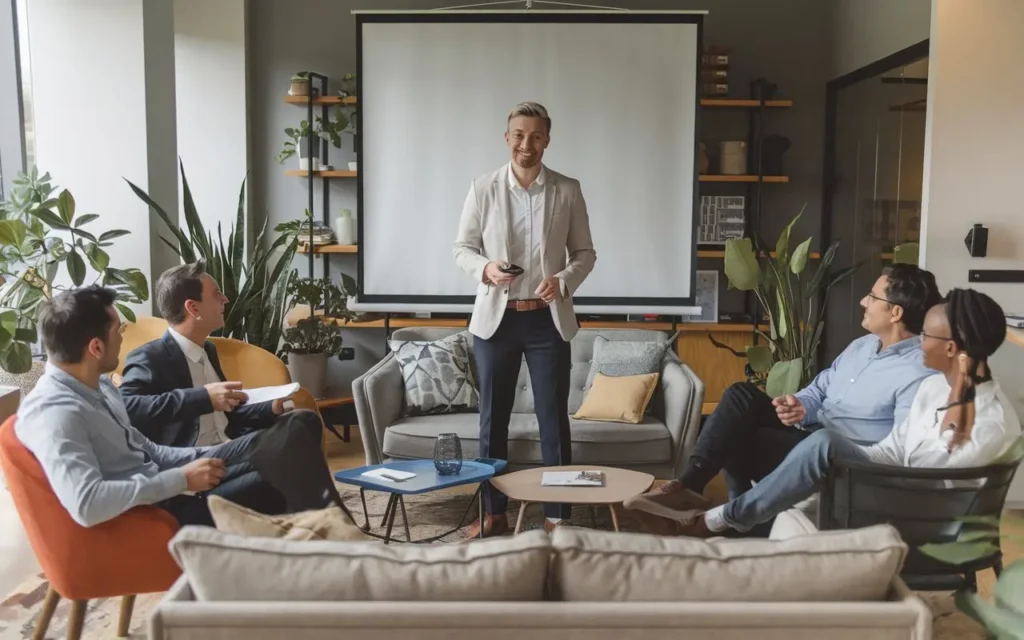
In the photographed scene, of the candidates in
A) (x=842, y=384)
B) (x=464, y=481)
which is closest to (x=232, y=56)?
(x=464, y=481)

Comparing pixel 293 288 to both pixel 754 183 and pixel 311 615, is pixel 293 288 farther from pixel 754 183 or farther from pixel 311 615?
pixel 311 615

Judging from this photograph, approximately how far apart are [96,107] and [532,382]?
246 cm

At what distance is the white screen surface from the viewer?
5.07 meters

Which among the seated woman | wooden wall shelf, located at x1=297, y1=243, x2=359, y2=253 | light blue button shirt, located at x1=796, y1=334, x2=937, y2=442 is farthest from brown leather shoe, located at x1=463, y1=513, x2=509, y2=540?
wooden wall shelf, located at x1=297, y1=243, x2=359, y2=253

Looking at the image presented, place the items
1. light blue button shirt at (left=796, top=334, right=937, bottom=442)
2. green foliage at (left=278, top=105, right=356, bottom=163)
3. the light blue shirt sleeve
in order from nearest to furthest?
the light blue shirt sleeve, light blue button shirt at (left=796, top=334, right=937, bottom=442), green foliage at (left=278, top=105, right=356, bottom=163)

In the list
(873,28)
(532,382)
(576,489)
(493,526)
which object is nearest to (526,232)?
(532,382)

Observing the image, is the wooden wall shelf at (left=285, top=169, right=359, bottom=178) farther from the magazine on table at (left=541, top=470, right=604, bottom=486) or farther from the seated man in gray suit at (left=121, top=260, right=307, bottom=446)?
the magazine on table at (left=541, top=470, right=604, bottom=486)

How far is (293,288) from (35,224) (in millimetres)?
1292

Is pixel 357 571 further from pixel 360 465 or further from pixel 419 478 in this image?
pixel 360 465

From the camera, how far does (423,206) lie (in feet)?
16.9

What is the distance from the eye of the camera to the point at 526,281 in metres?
3.56

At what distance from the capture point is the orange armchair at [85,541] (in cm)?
218

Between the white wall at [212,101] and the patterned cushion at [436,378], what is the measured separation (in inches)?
87.4

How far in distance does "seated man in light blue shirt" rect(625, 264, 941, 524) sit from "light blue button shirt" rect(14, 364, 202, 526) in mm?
1431
